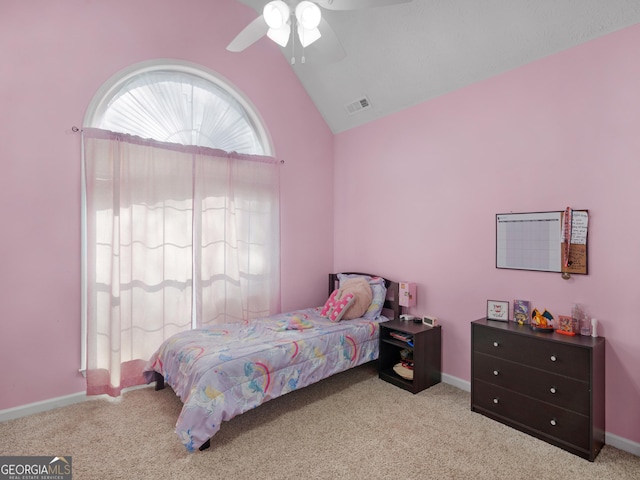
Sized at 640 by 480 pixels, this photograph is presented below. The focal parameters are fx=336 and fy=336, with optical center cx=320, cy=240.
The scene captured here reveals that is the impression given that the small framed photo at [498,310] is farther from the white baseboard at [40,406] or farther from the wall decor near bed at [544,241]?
the white baseboard at [40,406]

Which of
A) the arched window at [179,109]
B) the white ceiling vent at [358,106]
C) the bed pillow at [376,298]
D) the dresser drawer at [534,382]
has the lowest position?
the dresser drawer at [534,382]

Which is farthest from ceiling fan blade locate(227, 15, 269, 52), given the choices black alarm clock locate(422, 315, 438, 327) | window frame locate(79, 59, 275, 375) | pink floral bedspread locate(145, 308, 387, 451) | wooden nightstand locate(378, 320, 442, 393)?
black alarm clock locate(422, 315, 438, 327)

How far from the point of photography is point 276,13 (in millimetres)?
1964

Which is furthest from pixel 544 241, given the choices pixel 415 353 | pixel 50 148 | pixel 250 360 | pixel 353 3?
pixel 50 148

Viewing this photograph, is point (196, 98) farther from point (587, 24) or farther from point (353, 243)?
point (587, 24)

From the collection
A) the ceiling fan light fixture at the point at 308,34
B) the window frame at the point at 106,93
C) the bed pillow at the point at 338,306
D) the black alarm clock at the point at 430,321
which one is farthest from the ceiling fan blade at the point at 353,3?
the black alarm clock at the point at 430,321

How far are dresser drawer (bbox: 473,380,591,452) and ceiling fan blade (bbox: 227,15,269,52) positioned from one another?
9.75ft

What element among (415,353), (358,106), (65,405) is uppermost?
(358,106)

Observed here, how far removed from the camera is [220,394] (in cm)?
217

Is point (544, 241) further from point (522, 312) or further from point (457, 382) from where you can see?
point (457, 382)

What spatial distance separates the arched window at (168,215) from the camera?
8.99ft

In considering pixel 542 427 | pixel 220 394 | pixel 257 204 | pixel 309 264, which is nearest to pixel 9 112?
pixel 257 204

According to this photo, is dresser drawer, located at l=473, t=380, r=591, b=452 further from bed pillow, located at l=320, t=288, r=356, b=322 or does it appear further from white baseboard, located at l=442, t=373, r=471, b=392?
bed pillow, located at l=320, t=288, r=356, b=322

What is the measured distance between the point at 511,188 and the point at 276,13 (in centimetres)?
216
